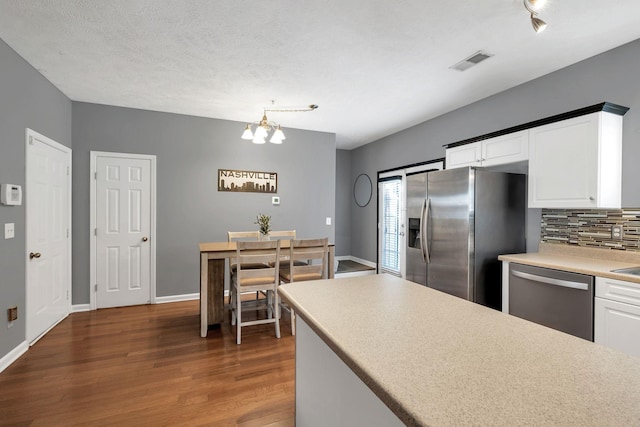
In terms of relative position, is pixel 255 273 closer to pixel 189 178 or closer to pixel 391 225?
pixel 189 178

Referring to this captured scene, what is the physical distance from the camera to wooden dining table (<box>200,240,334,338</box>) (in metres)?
3.08

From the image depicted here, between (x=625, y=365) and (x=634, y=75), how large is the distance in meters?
2.77

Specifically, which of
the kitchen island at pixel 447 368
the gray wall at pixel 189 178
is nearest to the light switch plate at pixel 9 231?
the gray wall at pixel 189 178

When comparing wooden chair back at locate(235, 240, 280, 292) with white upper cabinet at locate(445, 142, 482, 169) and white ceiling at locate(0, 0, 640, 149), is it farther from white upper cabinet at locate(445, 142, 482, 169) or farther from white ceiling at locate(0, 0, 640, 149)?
white upper cabinet at locate(445, 142, 482, 169)

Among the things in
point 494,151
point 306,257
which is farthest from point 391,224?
point 306,257

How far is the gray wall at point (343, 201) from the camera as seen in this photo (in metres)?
6.68

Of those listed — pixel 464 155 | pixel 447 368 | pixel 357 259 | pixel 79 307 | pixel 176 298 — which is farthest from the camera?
pixel 357 259

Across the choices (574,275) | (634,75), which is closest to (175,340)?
(574,275)

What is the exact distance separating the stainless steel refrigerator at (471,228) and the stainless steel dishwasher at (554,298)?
1.06 ft

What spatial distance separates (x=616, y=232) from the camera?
2.51 metres

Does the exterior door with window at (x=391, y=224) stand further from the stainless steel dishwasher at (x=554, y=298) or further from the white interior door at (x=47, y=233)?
the white interior door at (x=47, y=233)

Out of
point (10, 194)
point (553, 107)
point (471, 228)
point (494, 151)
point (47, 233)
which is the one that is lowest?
point (47, 233)

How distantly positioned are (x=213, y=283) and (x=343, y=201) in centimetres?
392

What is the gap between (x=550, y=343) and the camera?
0.91 m
